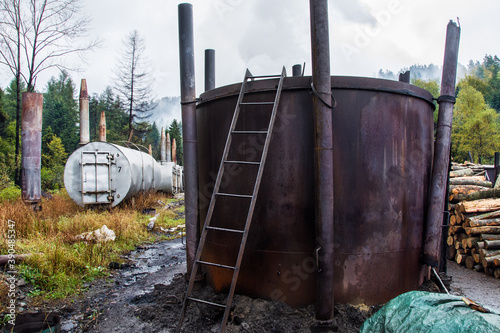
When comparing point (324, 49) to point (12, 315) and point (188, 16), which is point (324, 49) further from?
point (12, 315)

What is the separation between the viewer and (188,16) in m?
4.64

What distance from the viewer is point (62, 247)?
6121 millimetres

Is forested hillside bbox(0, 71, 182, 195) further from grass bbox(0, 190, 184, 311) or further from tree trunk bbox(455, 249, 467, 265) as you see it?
tree trunk bbox(455, 249, 467, 265)

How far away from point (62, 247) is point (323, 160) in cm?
520

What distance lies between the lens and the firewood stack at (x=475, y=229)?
6.31 m

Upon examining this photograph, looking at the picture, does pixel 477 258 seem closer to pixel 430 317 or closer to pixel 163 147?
pixel 430 317

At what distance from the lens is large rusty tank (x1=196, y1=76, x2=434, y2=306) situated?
12.6 ft

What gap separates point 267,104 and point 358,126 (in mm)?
1103

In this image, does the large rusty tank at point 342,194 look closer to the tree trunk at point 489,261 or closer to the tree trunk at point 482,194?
the tree trunk at point 489,261

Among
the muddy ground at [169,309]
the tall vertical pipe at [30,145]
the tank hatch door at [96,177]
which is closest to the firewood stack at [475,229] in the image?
the muddy ground at [169,309]

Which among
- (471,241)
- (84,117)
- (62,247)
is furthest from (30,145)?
(471,241)

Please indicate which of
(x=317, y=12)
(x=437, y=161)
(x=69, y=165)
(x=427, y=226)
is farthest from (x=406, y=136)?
(x=69, y=165)

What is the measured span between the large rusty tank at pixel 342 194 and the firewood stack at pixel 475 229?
325 centimetres

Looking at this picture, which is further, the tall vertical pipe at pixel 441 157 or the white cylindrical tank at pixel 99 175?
the white cylindrical tank at pixel 99 175
